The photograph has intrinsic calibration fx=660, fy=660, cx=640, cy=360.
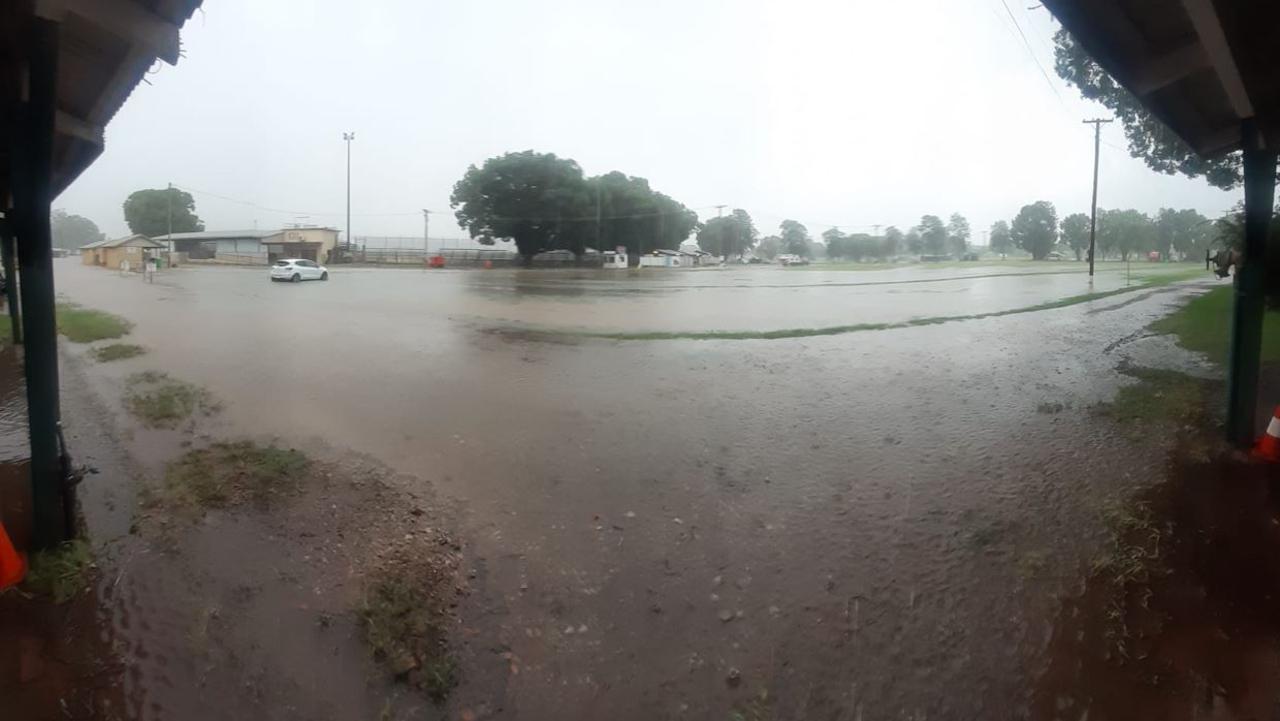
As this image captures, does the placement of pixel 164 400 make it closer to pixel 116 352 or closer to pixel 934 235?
pixel 116 352

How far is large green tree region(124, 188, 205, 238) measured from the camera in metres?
15.5

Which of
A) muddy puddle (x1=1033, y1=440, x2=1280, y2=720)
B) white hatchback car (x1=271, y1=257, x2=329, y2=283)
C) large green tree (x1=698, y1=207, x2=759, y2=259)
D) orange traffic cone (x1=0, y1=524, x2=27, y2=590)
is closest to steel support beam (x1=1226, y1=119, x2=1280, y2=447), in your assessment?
muddy puddle (x1=1033, y1=440, x2=1280, y2=720)

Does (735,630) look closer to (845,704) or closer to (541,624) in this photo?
(845,704)

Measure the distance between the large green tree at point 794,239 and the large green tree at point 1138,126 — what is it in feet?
272

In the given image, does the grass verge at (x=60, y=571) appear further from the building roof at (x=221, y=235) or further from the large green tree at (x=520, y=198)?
the large green tree at (x=520, y=198)

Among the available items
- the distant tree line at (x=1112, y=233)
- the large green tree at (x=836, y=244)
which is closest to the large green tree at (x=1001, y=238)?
the distant tree line at (x=1112, y=233)

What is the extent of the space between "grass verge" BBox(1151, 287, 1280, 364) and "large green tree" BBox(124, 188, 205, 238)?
2051 centimetres

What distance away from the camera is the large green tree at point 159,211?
15.5m

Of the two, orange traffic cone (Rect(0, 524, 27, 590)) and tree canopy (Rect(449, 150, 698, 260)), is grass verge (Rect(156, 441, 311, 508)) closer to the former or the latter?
orange traffic cone (Rect(0, 524, 27, 590))

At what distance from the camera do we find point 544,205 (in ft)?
122

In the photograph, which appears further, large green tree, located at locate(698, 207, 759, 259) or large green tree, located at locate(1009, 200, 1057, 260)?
large green tree, located at locate(698, 207, 759, 259)

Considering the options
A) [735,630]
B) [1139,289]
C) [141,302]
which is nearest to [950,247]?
[1139,289]

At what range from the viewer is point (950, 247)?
82.5 m

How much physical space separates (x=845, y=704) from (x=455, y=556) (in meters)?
2.25
